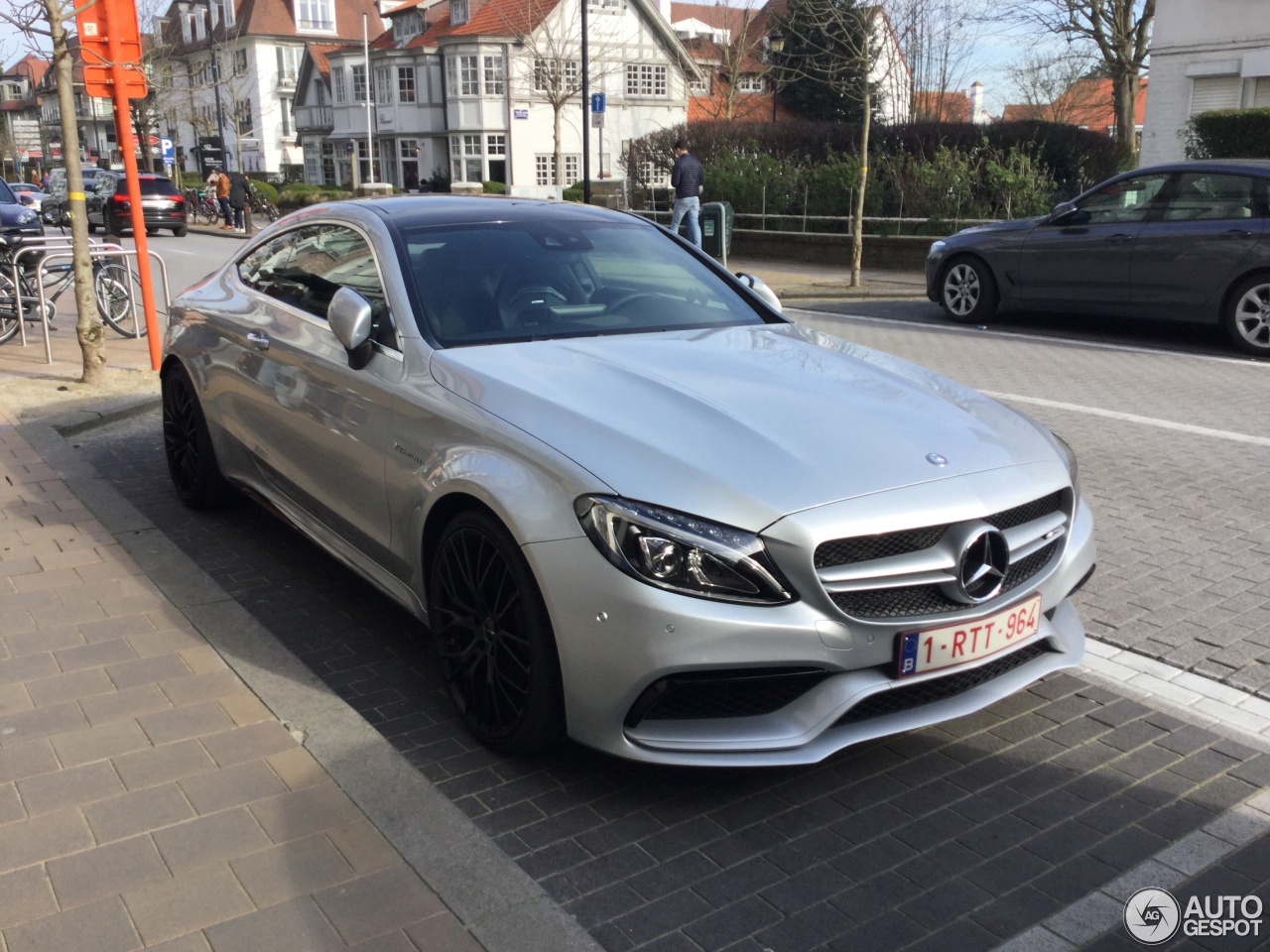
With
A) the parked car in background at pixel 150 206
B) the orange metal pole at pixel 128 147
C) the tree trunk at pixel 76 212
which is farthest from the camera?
the parked car in background at pixel 150 206

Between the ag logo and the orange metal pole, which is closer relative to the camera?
the ag logo

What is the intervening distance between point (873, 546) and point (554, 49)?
4861cm

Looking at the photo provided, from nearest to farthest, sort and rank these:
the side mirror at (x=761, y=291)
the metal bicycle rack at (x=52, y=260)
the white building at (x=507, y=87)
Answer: the side mirror at (x=761, y=291)
the metal bicycle rack at (x=52, y=260)
the white building at (x=507, y=87)

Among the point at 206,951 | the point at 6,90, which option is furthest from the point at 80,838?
the point at 6,90

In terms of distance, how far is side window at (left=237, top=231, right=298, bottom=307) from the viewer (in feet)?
16.8

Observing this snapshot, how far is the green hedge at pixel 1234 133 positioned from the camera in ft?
61.8

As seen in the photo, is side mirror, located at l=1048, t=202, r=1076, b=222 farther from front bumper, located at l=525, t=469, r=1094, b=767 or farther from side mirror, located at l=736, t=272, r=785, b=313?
front bumper, located at l=525, t=469, r=1094, b=767

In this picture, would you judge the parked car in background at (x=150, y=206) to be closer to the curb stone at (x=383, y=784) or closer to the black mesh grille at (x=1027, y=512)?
the curb stone at (x=383, y=784)

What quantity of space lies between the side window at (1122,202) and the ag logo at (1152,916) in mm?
9927

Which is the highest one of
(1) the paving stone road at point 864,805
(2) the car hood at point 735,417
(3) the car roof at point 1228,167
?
(3) the car roof at point 1228,167

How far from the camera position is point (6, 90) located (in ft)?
419

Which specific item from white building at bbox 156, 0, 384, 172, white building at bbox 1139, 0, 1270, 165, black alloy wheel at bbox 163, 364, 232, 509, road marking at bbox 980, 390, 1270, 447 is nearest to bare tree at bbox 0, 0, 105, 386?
black alloy wheel at bbox 163, 364, 232, 509

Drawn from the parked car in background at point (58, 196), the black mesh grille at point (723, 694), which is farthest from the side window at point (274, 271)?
the parked car in background at point (58, 196)

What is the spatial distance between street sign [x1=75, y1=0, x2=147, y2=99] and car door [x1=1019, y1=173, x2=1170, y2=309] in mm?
8619
